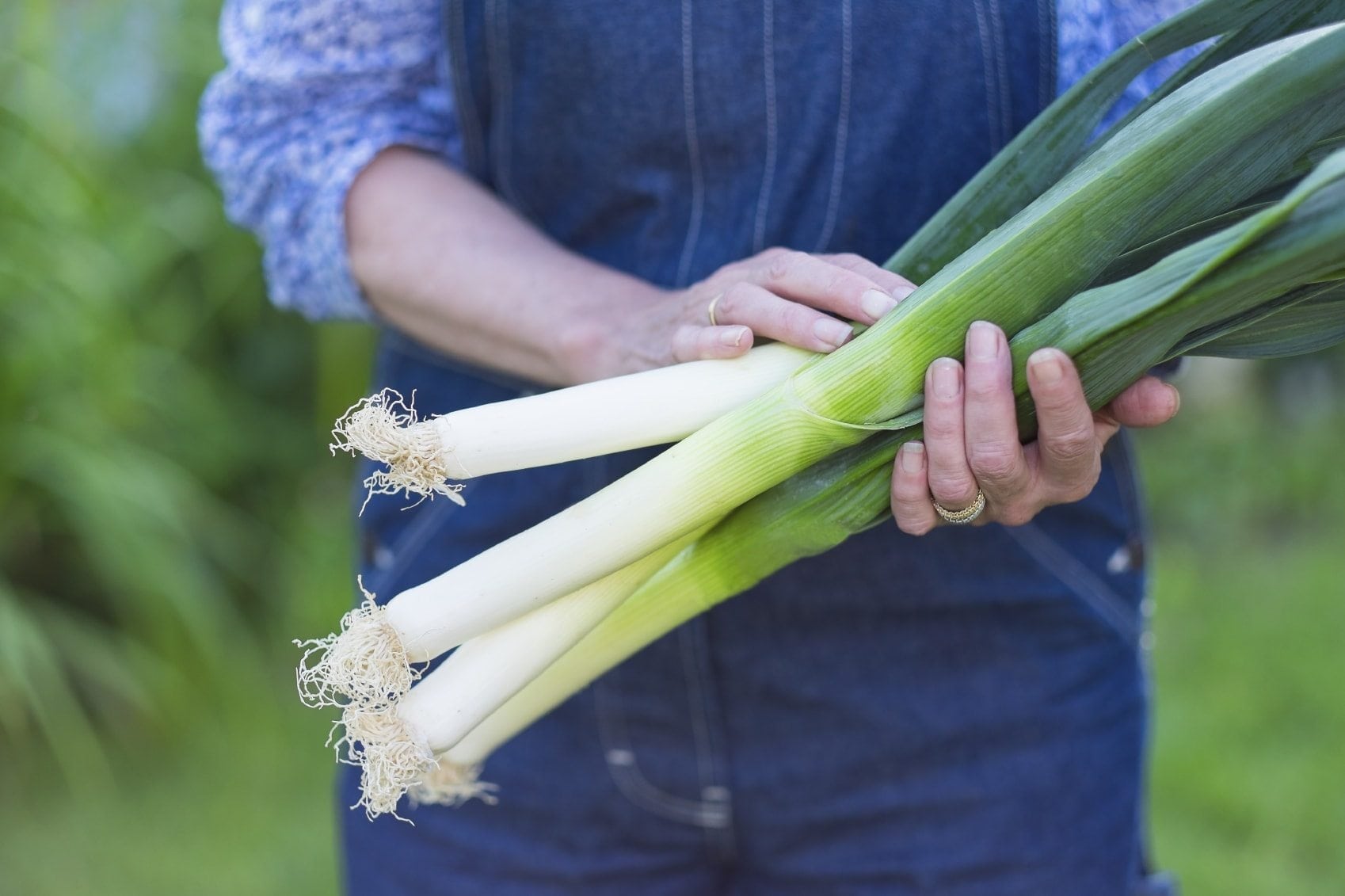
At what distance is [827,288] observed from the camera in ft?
2.69

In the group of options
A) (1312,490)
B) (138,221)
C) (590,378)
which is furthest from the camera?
(1312,490)

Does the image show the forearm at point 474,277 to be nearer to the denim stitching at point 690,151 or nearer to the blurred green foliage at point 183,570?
the denim stitching at point 690,151

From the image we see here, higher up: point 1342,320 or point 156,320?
point 156,320

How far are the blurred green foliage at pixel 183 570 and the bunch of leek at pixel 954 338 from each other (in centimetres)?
152

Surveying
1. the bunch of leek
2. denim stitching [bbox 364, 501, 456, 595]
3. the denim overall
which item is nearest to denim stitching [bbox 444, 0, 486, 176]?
the denim overall

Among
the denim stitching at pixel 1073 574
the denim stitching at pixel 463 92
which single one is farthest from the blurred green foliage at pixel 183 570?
the denim stitching at pixel 463 92

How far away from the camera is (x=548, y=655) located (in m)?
0.88

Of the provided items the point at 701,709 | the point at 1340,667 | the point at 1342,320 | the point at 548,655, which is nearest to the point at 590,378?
the point at 548,655

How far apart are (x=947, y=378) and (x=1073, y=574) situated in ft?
1.18

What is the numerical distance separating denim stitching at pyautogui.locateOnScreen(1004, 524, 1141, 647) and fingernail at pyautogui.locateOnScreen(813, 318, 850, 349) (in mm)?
293

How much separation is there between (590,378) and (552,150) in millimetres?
246

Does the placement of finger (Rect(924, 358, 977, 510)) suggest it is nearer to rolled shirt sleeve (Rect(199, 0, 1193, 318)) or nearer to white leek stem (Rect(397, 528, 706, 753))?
white leek stem (Rect(397, 528, 706, 753))

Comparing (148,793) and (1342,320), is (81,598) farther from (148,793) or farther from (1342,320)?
(1342,320)

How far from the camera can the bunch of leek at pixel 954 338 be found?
0.73 metres
